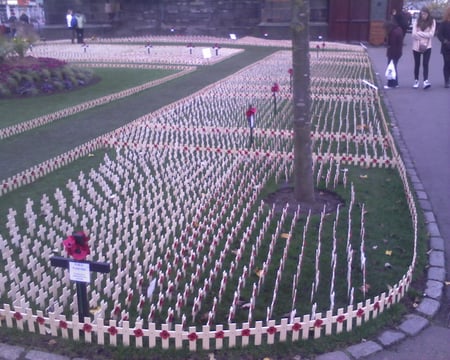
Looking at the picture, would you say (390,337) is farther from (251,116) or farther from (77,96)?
(77,96)

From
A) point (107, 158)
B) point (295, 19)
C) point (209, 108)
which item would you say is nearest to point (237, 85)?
point (209, 108)

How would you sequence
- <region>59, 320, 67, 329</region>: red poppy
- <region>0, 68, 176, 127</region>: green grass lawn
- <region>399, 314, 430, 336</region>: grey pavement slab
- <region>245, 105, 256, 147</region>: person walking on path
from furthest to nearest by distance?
<region>0, 68, 176, 127</region>: green grass lawn
<region>245, 105, 256, 147</region>: person walking on path
<region>399, 314, 430, 336</region>: grey pavement slab
<region>59, 320, 67, 329</region>: red poppy

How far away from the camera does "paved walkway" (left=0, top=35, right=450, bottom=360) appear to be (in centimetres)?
397

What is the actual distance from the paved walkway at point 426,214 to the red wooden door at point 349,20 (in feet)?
50.6

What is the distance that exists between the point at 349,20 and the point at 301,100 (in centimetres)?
2502

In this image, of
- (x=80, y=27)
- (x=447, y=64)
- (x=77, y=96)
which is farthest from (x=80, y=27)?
(x=447, y=64)

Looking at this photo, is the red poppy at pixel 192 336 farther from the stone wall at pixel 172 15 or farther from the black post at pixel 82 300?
the stone wall at pixel 172 15

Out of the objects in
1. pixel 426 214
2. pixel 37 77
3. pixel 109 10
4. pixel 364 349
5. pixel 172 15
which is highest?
pixel 109 10

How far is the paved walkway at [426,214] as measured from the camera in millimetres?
3975

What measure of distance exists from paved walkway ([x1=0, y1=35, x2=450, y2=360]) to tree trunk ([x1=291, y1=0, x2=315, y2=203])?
136cm

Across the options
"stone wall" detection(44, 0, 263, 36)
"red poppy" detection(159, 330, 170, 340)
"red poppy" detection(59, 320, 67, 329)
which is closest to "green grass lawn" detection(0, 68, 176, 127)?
"red poppy" detection(59, 320, 67, 329)

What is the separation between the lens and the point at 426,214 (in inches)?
251

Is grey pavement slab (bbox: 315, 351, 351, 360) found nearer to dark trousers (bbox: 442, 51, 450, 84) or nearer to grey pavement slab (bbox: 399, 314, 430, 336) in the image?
grey pavement slab (bbox: 399, 314, 430, 336)

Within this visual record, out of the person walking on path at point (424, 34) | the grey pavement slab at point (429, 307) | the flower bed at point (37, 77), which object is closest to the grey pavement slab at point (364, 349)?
the grey pavement slab at point (429, 307)
